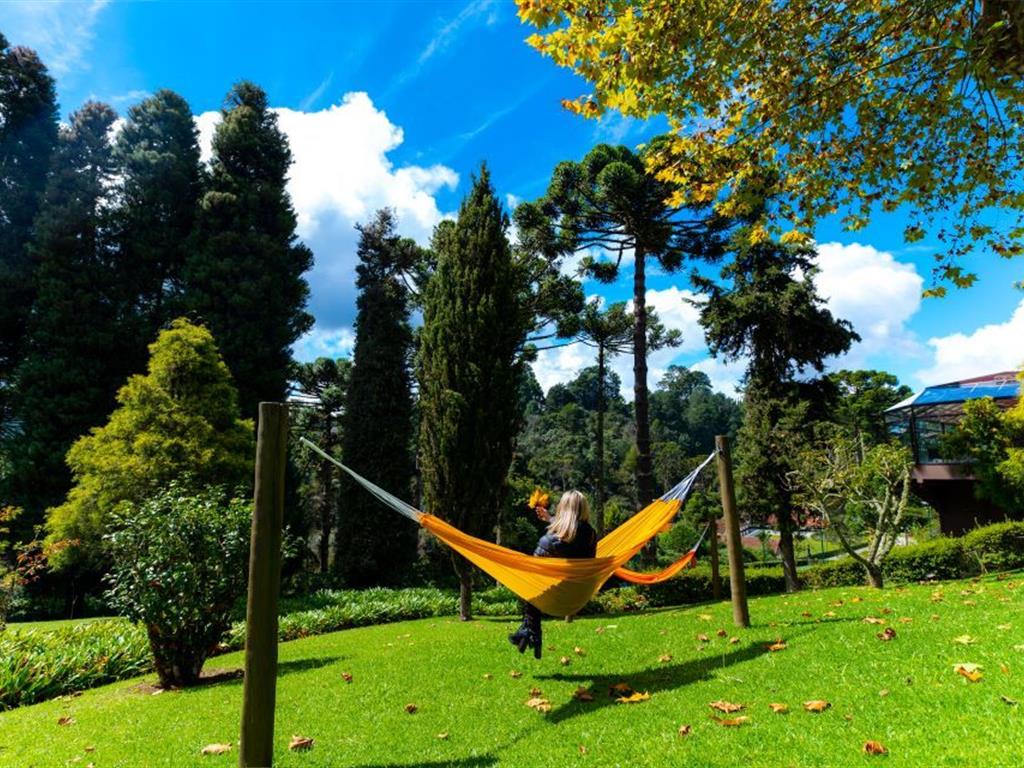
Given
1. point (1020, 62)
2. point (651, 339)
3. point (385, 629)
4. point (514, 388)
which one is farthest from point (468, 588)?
point (651, 339)

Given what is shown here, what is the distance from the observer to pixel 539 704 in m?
3.82

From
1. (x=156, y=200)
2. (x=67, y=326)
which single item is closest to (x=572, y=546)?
(x=67, y=326)

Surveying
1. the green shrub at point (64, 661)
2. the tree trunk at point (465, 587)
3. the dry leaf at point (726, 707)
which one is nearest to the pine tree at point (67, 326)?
the green shrub at point (64, 661)

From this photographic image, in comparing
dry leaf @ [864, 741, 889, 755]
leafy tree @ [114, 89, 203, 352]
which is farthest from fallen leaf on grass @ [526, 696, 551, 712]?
leafy tree @ [114, 89, 203, 352]

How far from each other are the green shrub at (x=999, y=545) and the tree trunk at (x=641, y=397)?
7.44m

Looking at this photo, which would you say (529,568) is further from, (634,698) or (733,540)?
(733,540)

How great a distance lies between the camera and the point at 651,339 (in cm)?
2259

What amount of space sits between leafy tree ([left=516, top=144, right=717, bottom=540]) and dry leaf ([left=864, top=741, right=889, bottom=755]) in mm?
13442

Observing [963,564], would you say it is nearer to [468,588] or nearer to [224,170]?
[468,588]

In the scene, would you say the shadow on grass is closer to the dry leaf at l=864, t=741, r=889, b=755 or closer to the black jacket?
the black jacket

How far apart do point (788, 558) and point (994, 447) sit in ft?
26.9

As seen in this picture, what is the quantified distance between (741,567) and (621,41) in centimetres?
485

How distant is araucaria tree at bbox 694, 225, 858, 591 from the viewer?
16125 millimetres

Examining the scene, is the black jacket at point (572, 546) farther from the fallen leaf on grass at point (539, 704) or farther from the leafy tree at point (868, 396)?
the leafy tree at point (868, 396)
